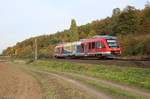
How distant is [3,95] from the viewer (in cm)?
2159

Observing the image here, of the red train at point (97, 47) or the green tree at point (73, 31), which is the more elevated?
the green tree at point (73, 31)

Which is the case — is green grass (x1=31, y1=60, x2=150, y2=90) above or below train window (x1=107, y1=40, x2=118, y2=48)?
below

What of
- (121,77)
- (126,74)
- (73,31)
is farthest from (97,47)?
(73,31)

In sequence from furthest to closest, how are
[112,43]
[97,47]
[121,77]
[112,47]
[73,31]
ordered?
[73,31] < [97,47] < [112,43] < [112,47] < [121,77]

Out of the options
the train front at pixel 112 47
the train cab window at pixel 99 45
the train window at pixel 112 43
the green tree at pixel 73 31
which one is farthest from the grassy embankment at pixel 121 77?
the green tree at pixel 73 31

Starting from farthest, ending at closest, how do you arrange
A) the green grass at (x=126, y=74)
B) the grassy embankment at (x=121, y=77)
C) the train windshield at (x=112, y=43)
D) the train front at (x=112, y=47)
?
1. the train windshield at (x=112, y=43)
2. the train front at (x=112, y=47)
3. the green grass at (x=126, y=74)
4. the grassy embankment at (x=121, y=77)

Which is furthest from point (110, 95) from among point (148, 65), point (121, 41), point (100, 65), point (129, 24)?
point (129, 24)

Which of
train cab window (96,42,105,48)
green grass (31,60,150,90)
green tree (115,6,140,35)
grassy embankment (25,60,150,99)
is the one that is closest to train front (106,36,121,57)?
train cab window (96,42,105,48)

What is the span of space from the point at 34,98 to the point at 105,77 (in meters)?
7.40

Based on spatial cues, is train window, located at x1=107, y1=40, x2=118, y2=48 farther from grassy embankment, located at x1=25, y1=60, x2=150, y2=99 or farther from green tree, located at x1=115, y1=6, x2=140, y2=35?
green tree, located at x1=115, y1=6, x2=140, y2=35

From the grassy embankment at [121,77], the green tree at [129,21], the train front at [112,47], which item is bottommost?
the grassy embankment at [121,77]

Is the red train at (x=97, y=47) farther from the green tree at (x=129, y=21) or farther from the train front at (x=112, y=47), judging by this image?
the green tree at (x=129, y=21)

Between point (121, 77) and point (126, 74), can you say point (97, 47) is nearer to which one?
point (126, 74)

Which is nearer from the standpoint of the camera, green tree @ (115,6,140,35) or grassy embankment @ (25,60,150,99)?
grassy embankment @ (25,60,150,99)
